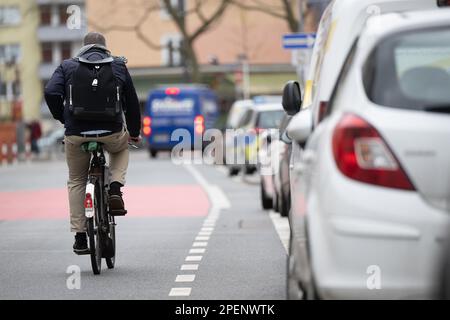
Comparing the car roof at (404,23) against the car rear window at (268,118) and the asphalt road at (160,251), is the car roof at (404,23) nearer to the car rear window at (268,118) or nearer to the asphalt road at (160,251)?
the asphalt road at (160,251)

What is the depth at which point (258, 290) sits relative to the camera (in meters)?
9.21

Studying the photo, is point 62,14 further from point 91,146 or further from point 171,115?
point 91,146

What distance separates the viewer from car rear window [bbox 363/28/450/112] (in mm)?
6055

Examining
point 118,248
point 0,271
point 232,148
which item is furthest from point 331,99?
point 232,148

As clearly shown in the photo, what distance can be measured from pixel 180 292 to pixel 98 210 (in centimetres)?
155

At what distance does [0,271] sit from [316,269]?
5517mm

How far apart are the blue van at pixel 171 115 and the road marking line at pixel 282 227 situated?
35625 millimetres

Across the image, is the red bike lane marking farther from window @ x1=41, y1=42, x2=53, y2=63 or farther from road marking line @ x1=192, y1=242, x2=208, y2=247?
window @ x1=41, y1=42, x2=53, y2=63

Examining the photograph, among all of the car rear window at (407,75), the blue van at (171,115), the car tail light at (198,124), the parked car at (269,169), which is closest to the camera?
the car rear window at (407,75)

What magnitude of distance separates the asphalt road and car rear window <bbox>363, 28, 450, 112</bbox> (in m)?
2.83

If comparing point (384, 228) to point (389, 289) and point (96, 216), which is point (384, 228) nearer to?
point (389, 289)

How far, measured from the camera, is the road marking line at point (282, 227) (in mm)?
13734

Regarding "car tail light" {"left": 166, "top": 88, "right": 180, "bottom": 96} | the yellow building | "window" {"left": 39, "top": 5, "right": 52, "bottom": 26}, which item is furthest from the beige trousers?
"window" {"left": 39, "top": 5, "right": 52, "bottom": 26}

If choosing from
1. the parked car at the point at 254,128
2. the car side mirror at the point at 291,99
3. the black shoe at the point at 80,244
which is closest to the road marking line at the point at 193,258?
the black shoe at the point at 80,244
